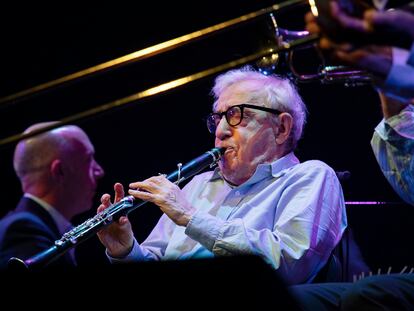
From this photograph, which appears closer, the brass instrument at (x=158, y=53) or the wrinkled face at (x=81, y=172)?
the brass instrument at (x=158, y=53)

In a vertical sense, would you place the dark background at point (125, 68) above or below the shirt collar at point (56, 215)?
above

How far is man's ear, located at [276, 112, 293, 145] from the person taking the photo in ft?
10.4

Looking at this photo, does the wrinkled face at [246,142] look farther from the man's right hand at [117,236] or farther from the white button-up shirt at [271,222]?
the man's right hand at [117,236]

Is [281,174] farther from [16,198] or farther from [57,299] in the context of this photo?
[16,198]

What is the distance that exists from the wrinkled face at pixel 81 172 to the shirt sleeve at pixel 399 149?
231cm

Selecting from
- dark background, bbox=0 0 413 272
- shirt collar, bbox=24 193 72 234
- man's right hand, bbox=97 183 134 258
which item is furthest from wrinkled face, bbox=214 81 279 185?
shirt collar, bbox=24 193 72 234

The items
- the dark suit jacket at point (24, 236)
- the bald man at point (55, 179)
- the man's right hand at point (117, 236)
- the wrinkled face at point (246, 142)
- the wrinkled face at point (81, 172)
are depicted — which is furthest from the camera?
the wrinkled face at point (81, 172)

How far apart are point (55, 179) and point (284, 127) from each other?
2.06 meters

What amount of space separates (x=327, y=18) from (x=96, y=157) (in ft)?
10.2

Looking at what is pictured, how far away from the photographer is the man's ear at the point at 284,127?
3162mm

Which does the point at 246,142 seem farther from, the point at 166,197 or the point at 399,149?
the point at 399,149

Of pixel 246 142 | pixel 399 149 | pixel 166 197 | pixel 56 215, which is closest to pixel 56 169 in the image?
pixel 56 215

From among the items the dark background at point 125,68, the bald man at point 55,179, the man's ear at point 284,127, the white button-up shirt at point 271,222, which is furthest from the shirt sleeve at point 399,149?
the bald man at point 55,179

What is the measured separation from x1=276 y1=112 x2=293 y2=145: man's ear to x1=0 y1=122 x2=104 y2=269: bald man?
163 centimetres
